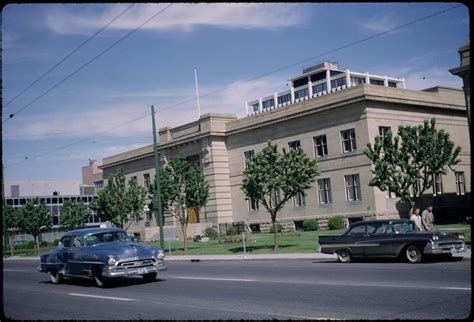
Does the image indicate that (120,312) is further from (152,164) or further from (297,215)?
(152,164)

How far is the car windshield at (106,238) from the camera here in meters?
16.4

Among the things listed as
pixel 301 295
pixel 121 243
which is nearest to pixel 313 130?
pixel 121 243

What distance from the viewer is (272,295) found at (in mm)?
11930

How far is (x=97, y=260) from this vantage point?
15.4m

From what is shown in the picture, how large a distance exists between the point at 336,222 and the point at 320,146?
6.56 meters

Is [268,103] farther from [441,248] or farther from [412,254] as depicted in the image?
[441,248]

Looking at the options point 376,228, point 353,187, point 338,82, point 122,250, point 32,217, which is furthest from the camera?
point 338,82

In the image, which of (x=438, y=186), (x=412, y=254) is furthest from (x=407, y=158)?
(x=438, y=186)

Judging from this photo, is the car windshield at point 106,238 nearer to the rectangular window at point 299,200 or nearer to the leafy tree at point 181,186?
the leafy tree at point 181,186

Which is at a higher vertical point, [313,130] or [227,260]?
[313,130]

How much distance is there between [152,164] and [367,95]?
1112 inches

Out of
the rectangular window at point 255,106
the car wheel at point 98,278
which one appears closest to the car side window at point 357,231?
the car wheel at point 98,278

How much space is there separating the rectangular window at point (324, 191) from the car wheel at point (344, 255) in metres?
21.2

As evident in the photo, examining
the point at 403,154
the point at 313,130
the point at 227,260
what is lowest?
the point at 227,260
